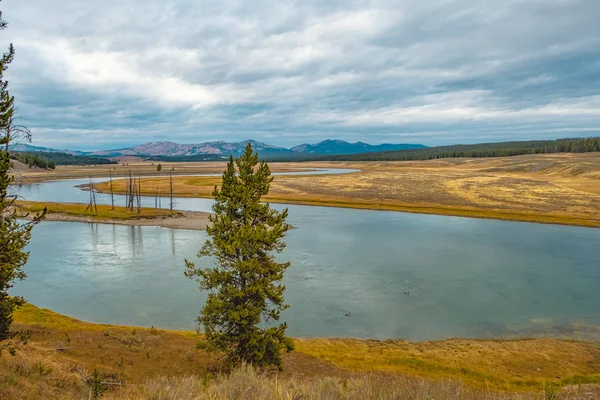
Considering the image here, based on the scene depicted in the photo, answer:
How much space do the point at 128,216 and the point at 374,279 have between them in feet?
151

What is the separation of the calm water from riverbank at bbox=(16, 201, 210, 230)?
4.98 m

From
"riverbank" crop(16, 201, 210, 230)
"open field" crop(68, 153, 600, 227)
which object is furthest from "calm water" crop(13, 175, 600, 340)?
"open field" crop(68, 153, 600, 227)

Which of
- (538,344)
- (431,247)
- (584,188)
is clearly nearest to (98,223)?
(431,247)

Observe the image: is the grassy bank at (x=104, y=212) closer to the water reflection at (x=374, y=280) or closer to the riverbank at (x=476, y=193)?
the water reflection at (x=374, y=280)

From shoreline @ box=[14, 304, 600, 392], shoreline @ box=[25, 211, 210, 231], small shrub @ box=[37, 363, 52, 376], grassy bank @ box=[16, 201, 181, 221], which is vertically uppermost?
small shrub @ box=[37, 363, 52, 376]

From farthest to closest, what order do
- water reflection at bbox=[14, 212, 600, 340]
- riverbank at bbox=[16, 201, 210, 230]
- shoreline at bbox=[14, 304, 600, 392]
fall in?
riverbank at bbox=[16, 201, 210, 230] < water reflection at bbox=[14, 212, 600, 340] < shoreline at bbox=[14, 304, 600, 392]

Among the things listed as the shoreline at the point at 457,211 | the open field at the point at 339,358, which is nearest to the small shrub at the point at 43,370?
the open field at the point at 339,358

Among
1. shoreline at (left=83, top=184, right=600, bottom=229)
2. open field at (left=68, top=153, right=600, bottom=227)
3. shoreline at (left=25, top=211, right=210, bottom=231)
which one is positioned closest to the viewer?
shoreline at (left=83, top=184, right=600, bottom=229)

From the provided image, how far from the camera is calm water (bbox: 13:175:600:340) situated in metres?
25.3

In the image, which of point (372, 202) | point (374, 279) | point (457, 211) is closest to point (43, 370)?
point (374, 279)

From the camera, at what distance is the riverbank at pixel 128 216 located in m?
59.3

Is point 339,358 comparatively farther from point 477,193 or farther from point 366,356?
point 477,193

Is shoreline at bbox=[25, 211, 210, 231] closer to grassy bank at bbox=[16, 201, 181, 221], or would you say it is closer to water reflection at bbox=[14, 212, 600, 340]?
grassy bank at bbox=[16, 201, 181, 221]

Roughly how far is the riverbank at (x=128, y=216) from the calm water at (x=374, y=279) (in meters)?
4.98
